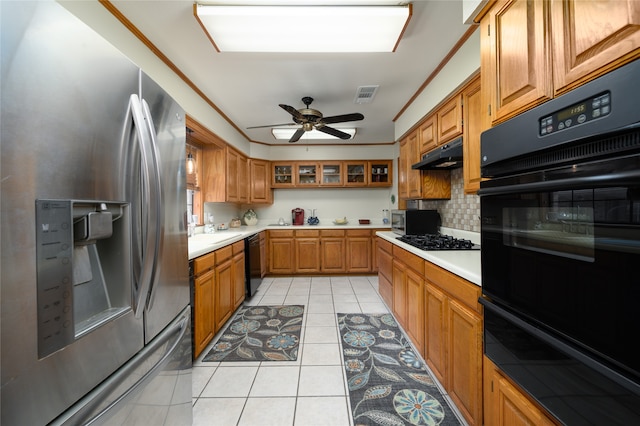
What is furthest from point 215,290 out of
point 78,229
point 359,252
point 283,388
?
point 359,252

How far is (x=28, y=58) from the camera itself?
0.54 m

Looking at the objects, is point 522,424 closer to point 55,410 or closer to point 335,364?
point 335,364

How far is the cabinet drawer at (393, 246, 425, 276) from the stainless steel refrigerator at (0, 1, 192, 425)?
1641 mm

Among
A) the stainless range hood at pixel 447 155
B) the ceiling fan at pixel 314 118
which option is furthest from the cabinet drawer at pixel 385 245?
the ceiling fan at pixel 314 118

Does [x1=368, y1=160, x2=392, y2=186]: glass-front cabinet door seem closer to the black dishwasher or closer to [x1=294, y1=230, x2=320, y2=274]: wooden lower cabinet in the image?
[x1=294, y1=230, x2=320, y2=274]: wooden lower cabinet

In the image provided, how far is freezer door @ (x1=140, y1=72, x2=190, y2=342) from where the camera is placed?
2.97ft

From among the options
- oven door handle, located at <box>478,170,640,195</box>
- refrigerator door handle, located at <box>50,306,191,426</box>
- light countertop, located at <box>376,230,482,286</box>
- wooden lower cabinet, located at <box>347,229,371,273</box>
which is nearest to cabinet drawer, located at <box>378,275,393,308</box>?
light countertop, located at <box>376,230,482,286</box>

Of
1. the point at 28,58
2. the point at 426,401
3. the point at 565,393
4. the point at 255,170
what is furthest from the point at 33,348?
the point at 255,170

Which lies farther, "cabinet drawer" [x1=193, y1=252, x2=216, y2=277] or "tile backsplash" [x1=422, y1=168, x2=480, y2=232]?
"tile backsplash" [x1=422, y1=168, x2=480, y2=232]

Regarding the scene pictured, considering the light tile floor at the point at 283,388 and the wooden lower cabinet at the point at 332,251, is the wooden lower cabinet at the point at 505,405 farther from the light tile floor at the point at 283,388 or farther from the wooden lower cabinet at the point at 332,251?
the wooden lower cabinet at the point at 332,251

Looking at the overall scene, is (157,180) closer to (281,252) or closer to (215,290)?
(215,290)

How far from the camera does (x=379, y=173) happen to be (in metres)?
4.69

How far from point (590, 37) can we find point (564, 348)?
903mm

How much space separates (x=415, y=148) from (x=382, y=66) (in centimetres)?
98
